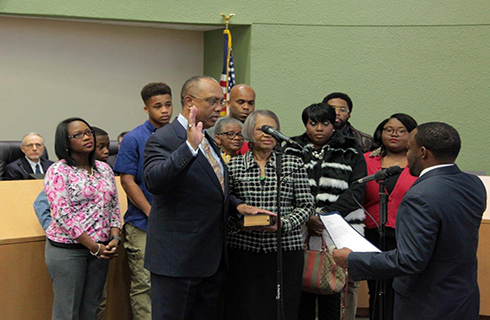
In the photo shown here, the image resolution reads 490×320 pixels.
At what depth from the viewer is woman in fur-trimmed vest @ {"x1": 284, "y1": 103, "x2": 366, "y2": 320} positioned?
12.4 feet

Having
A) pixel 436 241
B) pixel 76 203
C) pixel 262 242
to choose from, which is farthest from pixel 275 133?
pixel 76 203

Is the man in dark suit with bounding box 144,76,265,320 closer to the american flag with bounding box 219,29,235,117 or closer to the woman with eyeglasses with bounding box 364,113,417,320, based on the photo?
the woman with eyeglasses with bounding box 364,113,417,320

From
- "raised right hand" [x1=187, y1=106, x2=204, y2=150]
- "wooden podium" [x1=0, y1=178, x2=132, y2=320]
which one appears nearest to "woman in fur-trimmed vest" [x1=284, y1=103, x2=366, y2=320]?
"raised right hand" [x1=187, y1=106, x2=204, y2=150]

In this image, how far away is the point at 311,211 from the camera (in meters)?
3.44

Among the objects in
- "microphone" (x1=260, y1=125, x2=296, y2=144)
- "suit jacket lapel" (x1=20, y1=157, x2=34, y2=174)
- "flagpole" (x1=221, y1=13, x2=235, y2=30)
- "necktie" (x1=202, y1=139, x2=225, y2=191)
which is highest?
"flagpole" (x1=221, y1=13, x2=235, y2=30)

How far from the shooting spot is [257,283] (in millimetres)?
3381

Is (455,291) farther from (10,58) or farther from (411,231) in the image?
(10,58)

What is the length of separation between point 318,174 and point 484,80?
16.2ft

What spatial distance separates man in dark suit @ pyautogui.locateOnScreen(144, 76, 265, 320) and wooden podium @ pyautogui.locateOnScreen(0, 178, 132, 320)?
1.01 m

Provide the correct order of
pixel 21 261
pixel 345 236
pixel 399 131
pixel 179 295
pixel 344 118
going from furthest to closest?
pixel 344 118, pixel 399 131, pixel 21 261, pixel 179 295, pixel 345 236

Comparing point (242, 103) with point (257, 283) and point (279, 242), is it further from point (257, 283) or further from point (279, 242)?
point (279, 242)

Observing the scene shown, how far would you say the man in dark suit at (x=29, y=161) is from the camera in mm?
6639

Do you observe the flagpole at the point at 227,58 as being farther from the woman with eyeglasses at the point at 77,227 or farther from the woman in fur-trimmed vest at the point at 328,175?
the woman with eyeglasses at the point at 77,227

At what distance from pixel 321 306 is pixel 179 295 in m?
1.28
